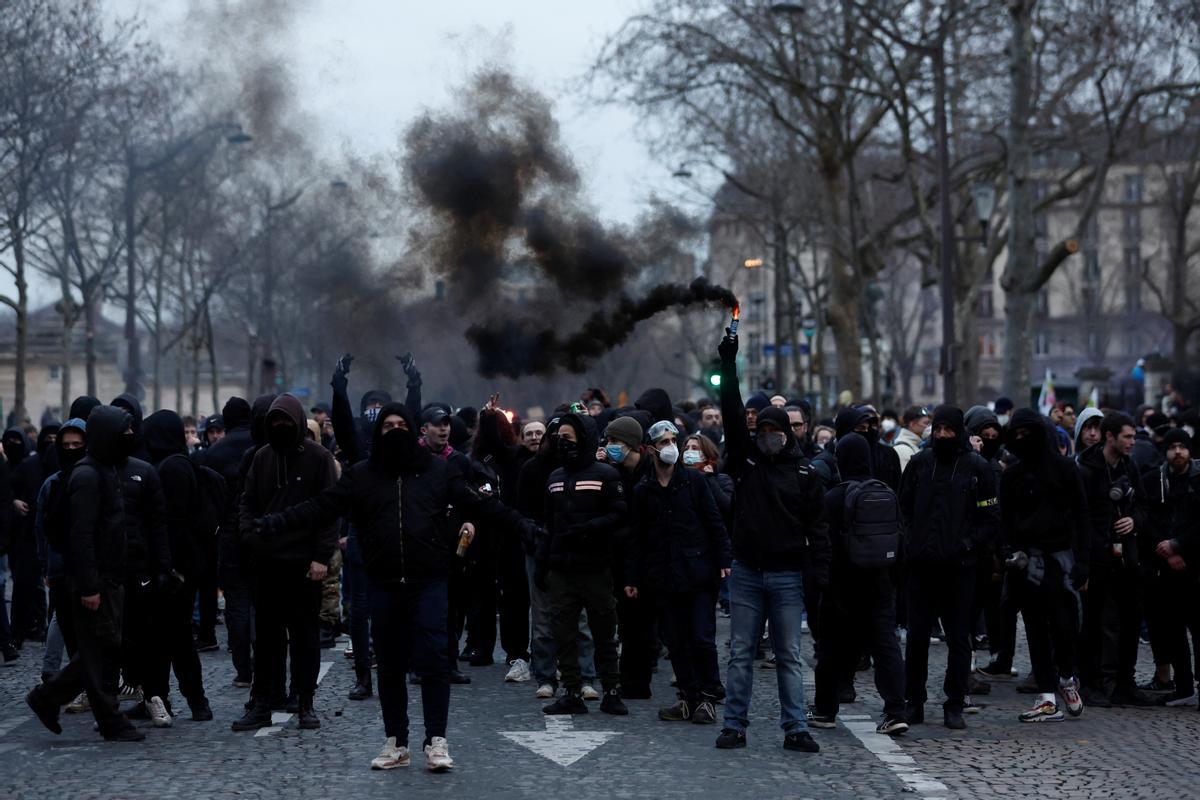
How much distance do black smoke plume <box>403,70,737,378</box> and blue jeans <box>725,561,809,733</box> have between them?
502 inches

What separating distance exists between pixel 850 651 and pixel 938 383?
369 feet

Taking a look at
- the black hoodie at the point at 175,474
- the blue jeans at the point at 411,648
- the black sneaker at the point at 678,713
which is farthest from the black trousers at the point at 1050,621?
the black hoodie at the point at 175,474

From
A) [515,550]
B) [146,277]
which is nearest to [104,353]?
[146,277]

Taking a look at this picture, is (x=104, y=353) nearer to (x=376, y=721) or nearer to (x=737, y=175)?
(x=737, y=175)

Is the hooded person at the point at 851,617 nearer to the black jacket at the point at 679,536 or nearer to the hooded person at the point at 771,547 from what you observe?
the hooded person at the point at 771,547

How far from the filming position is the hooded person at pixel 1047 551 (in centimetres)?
1097

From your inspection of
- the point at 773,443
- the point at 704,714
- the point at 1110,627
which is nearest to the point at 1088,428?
the point at 1110,627

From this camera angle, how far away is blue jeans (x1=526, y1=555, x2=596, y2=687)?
39.1ft

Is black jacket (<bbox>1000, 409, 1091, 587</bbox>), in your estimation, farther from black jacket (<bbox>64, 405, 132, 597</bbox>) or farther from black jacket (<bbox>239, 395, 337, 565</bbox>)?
black jacket (<bbox>64, 405, 132, 597</bbox>)

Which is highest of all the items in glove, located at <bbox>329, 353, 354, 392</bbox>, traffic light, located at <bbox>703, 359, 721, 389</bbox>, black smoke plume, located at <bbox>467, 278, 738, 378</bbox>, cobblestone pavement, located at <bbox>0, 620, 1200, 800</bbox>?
black smoke plume, located at <bbox>467, 278, 738, 378</bbox>

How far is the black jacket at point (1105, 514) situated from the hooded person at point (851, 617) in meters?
1.79

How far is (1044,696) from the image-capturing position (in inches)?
431

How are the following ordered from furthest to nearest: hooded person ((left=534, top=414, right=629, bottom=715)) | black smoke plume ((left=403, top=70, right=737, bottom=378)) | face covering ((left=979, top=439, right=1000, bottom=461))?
black smoke plume ((left=403, top=70, right=737, bottom=378))
face covering ((left=979, top=439, right=1000, bottom=461))
hooded person ((left=534, top=414, right=629, bottom=715))

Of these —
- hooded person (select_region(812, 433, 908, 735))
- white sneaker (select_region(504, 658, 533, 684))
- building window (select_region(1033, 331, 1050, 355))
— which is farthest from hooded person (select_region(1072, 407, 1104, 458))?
building window (select_region(1033, 331, 1050, 355))
